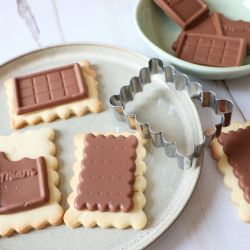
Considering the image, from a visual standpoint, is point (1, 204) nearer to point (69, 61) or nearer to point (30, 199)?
point (30, 199)

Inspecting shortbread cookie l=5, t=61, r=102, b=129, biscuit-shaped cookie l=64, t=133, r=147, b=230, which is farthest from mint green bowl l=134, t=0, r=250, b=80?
biscuit-shaped cookie l=64, t=133, r=147, b=230

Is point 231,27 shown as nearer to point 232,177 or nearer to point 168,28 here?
point 168,28

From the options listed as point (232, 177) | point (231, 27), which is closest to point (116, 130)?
point (232, 177)

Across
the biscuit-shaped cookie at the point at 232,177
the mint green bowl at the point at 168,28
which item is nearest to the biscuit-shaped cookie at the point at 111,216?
the biscuit-shaped cookie at the point at 232,177

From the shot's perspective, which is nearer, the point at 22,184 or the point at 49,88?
the point at 22,184

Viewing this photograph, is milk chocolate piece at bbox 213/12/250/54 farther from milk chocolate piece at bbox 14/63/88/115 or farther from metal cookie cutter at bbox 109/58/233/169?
milk chocolate piece at bbox 14/63/88/115

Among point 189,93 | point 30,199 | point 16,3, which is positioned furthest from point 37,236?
point 16,3

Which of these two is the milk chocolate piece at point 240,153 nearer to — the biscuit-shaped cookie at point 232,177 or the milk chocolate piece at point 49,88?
the biscuit-shaped cookie at point 232,177
